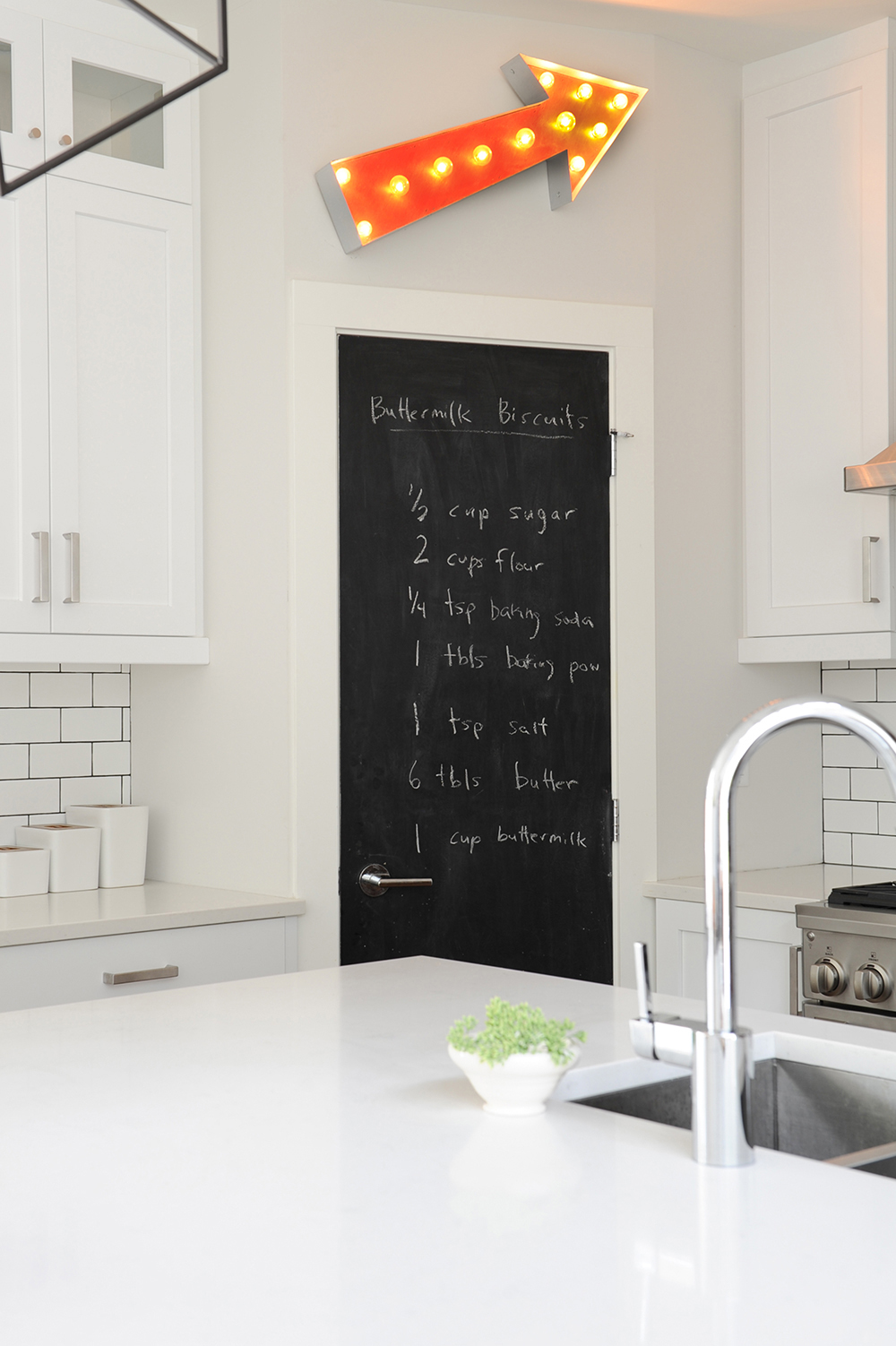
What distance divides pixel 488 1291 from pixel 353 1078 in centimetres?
59

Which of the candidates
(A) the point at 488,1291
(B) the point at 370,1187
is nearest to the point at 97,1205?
(B) the point at 370,1187

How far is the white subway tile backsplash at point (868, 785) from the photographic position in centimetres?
373

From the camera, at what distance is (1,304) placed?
9.82 ft

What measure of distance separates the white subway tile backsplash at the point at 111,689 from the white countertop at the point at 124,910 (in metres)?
0.55

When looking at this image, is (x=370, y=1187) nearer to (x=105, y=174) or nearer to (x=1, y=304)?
(x=1, y=304)

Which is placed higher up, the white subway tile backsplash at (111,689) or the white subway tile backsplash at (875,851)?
the white subway tile backsplash at (111,689)

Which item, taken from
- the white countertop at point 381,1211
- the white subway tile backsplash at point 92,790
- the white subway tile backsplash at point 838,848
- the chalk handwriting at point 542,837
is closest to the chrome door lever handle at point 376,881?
the chalk handwriting at point 542,837

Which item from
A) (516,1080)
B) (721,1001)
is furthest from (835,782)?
(721,1001)

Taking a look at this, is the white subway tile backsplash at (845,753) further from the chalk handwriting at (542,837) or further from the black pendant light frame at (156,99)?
the black pendant light frame at (156,99)

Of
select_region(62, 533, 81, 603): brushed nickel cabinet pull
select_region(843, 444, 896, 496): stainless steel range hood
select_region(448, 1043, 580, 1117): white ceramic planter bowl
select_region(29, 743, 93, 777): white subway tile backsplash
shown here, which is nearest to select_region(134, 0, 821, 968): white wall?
select_region(29, 743, 93, 777): white subway tile backsplash

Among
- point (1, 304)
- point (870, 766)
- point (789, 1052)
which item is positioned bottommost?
point (789, 1052)

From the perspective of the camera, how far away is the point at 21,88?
3.02m

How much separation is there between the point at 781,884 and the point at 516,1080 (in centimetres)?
219

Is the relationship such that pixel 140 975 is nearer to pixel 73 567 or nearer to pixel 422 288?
pixel 73 567
